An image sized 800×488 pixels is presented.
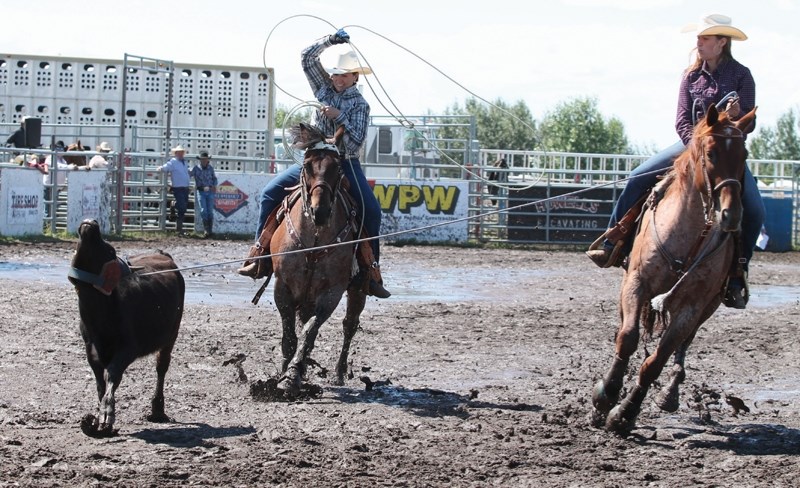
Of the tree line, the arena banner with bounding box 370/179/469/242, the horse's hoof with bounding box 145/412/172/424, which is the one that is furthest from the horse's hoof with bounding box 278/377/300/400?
the tree line

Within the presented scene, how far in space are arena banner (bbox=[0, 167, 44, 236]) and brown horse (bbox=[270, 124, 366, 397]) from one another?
13163 millimetres

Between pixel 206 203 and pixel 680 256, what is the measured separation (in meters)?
17.6

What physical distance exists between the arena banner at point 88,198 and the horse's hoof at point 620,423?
1597cm

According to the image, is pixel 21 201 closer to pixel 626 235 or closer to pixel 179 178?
pixel 179 178

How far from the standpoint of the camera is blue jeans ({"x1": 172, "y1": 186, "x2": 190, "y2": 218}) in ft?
76.7

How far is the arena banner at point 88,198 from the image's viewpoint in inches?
852

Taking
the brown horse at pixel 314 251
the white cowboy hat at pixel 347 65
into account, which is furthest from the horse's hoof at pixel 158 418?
the white cowboy hat at pixel 347 65

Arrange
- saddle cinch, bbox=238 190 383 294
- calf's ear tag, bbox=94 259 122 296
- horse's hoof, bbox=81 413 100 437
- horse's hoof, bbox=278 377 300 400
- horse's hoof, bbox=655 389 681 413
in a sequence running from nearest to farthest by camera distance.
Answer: horse's hoof, bbox=81 413 100 437
calf's ear tag, bbox=94 259 122 296
horse's hoof, bbox=655 389 681 413
horse's hoof, bbox=278 377 300 400
saddle cinch, bbox=238 190 383 294

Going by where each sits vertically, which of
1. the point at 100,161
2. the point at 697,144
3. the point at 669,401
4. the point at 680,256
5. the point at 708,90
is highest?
the point at 708,90

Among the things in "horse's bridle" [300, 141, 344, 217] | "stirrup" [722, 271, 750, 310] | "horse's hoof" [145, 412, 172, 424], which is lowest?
"horse's hoof" [145, 412, 172, 424]

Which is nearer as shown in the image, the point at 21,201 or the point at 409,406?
the point at 409,406

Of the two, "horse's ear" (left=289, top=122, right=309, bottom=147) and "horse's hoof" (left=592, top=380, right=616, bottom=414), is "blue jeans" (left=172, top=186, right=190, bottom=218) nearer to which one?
"horse's ear" (left=289, top=122, right=309, bottom=147)

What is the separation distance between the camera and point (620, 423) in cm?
679

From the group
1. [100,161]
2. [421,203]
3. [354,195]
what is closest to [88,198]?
[100,161]
